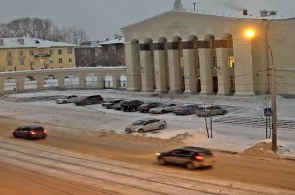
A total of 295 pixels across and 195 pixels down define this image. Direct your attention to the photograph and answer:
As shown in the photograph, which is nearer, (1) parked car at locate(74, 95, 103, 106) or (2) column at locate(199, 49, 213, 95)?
(1) parked car at locate(74, 95, 103, 106)

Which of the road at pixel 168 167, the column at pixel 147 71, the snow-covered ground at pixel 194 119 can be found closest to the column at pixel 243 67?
the snow-covered ground at pixel 194 119

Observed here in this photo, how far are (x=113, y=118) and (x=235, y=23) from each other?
61.9ft

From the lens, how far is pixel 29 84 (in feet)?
327

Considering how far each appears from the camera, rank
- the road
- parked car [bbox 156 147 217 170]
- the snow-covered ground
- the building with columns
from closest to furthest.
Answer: the road → parked car [bbox 156 147 217 170] → the snow-covered ground → the building with columns

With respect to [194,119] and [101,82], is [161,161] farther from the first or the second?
[101,82]

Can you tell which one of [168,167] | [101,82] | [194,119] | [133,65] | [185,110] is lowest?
[168,167]

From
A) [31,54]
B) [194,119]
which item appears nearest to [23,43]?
[31,54]

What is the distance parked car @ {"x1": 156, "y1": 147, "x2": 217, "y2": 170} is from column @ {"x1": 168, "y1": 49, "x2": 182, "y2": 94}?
3914cm

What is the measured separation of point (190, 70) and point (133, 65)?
10928 mm

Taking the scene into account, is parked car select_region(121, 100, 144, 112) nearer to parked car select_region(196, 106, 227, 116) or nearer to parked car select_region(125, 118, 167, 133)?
parked car select_region(196, 106, 227, 116)

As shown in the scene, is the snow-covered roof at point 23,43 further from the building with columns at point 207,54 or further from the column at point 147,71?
the column at point 147,71

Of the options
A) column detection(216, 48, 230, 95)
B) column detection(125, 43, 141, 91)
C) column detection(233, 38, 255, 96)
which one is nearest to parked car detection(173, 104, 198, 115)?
column detection(233, 38, 255, 96)

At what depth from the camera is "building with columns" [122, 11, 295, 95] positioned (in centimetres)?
5638

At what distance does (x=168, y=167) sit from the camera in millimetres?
26094
